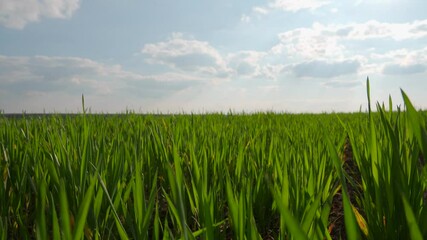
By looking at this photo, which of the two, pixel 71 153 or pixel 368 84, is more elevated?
pixel 368 84

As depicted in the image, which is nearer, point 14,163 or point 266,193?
point 266,193

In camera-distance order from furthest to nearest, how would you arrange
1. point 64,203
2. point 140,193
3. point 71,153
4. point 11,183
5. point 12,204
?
1. point 71,153
2. point 11,183
3. point 12,204
4. point 140,193
5. point 64,203

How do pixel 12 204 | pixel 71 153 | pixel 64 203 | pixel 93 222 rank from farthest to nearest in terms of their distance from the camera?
pixel 71 153 < pixel 12 204 < pixel 93 222 < pixel 64 203

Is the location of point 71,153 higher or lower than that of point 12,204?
higher

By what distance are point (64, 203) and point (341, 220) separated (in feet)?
4.33

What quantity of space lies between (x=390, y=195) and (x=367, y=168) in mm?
386

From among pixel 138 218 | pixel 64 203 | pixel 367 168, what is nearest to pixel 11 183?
pixel 138 218

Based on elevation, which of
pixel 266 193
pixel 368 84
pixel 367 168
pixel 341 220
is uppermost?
pixel 368 84

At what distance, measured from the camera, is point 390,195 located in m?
0.87

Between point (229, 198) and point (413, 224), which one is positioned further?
point (229, 198)

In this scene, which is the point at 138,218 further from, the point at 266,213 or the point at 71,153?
the point at 71,153

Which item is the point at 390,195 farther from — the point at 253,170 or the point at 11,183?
the point at 11,183

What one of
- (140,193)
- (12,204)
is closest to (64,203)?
(140,193)

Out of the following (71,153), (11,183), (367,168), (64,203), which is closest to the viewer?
(64,203)
